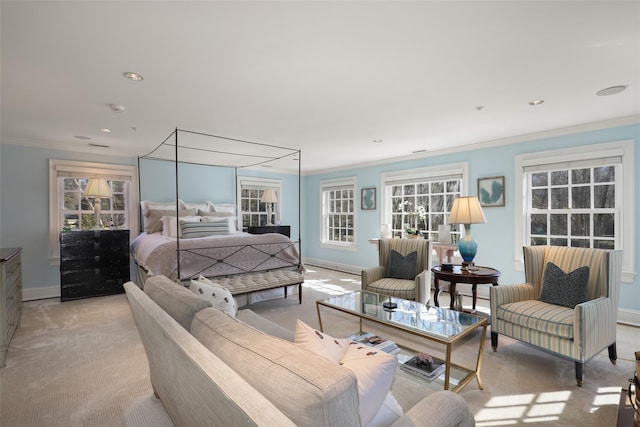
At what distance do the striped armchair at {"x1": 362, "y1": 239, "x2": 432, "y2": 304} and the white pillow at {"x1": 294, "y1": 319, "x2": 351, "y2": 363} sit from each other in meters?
2.35

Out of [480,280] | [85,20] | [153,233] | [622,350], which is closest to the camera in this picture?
[85,20]

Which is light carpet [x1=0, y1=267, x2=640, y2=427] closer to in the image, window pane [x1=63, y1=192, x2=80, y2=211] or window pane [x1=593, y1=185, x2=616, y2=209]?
window pane [x1=593, y1=185, x2=616, y2=209]

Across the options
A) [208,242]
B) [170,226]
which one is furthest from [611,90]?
[170,226]

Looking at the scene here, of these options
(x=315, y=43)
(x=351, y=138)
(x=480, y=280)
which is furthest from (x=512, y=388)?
(x=351, y=138)

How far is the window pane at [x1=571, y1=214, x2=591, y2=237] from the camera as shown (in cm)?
390

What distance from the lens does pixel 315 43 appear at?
2006mm

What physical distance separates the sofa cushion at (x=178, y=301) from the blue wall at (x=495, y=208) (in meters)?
4.44

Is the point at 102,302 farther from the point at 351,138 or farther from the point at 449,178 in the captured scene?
the point at 449,178

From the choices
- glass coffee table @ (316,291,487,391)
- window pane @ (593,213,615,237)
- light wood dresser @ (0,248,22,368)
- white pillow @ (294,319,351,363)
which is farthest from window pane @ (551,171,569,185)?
light wood dresser @ (0,248,22,368)

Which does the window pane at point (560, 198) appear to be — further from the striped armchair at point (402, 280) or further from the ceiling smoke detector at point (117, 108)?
the ceiling smoke detector at point (117, 108)

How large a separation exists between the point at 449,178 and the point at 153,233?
4916 mm

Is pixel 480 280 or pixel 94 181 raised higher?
Result: pixel 94 181

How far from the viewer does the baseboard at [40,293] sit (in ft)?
14.9

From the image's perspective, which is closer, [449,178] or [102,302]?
[102,302]
